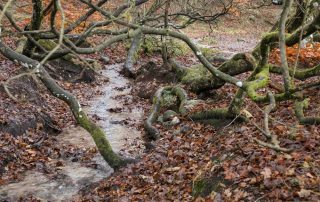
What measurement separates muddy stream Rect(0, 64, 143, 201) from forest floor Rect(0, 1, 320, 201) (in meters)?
0.20

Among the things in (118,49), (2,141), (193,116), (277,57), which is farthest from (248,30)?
(2,141)

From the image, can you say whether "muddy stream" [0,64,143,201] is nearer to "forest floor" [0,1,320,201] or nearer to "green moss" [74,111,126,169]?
"forest floor" [0,1,320,201]

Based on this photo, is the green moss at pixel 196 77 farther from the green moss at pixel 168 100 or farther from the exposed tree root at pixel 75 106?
the exposed tree root at pixel 75 106

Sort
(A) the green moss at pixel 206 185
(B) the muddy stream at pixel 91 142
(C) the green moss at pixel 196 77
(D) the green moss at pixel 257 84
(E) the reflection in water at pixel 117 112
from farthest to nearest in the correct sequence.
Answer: (C) the green moss at pixel 196 77, (E) the reflection in water at pixel 117 112, (B) the muddy stream at pixel 91 142, (D) the green moss at pixel 257 84, (A) the green moss at pixel 206 185

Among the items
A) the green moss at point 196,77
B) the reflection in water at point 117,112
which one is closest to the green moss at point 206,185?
the reflection in water at point 117,112

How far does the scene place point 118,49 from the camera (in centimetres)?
2419

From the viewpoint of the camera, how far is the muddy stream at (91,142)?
778 cm

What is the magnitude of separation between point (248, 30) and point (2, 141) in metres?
31.6

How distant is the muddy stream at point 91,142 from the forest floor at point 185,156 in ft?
0.67

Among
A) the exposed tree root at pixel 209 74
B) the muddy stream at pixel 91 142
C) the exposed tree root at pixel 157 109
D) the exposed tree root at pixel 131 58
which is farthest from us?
the exposed tree root at pixel 131 58

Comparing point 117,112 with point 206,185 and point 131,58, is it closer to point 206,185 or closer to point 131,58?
point 131,58

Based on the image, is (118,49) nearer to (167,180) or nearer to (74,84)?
(74,84)

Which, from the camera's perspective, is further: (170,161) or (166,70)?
(166,70)

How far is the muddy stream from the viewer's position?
7.78 m
